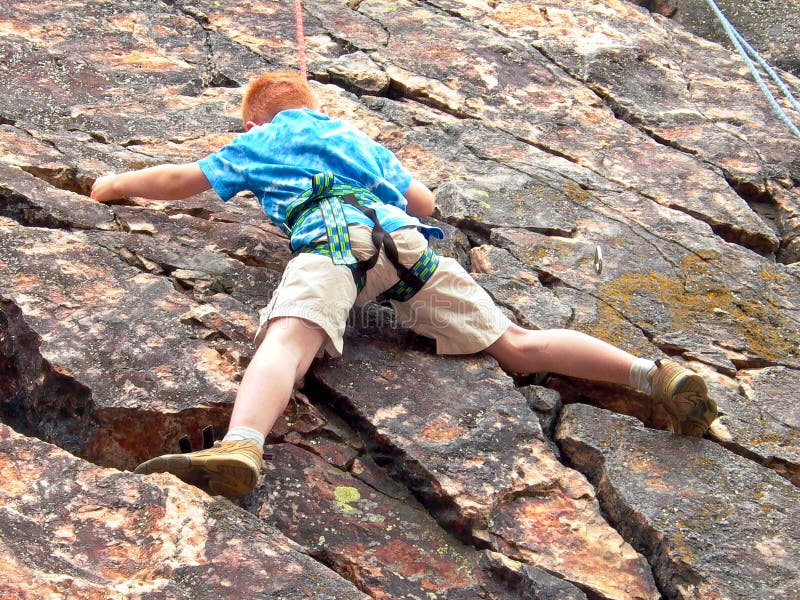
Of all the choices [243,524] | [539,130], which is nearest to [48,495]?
[243,524]

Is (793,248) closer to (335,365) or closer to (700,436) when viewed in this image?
(700,436)

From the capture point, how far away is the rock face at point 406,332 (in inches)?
104

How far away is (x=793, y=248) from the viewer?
4641 mm

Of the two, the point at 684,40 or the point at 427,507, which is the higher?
the point at 684,40

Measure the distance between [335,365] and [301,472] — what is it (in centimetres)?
48

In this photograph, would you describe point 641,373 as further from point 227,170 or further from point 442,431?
point 227,170

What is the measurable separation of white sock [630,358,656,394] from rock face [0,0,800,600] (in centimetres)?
13

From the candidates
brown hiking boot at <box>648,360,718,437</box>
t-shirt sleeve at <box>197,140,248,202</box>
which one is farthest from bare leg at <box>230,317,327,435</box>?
brown hiking boot at <box>648,360,718,437</box>

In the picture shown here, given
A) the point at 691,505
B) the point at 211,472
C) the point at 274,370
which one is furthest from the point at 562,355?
the point at 211,472

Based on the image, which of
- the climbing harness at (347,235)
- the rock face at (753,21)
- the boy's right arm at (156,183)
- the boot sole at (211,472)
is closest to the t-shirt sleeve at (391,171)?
the climbing harness at (347,235)

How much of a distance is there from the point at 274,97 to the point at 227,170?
0.33 metres

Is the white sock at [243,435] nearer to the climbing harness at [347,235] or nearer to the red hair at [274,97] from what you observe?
the climbing harness at [347,235]

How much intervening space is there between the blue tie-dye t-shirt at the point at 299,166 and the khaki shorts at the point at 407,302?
10 cm

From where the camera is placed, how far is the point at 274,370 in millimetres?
2830
